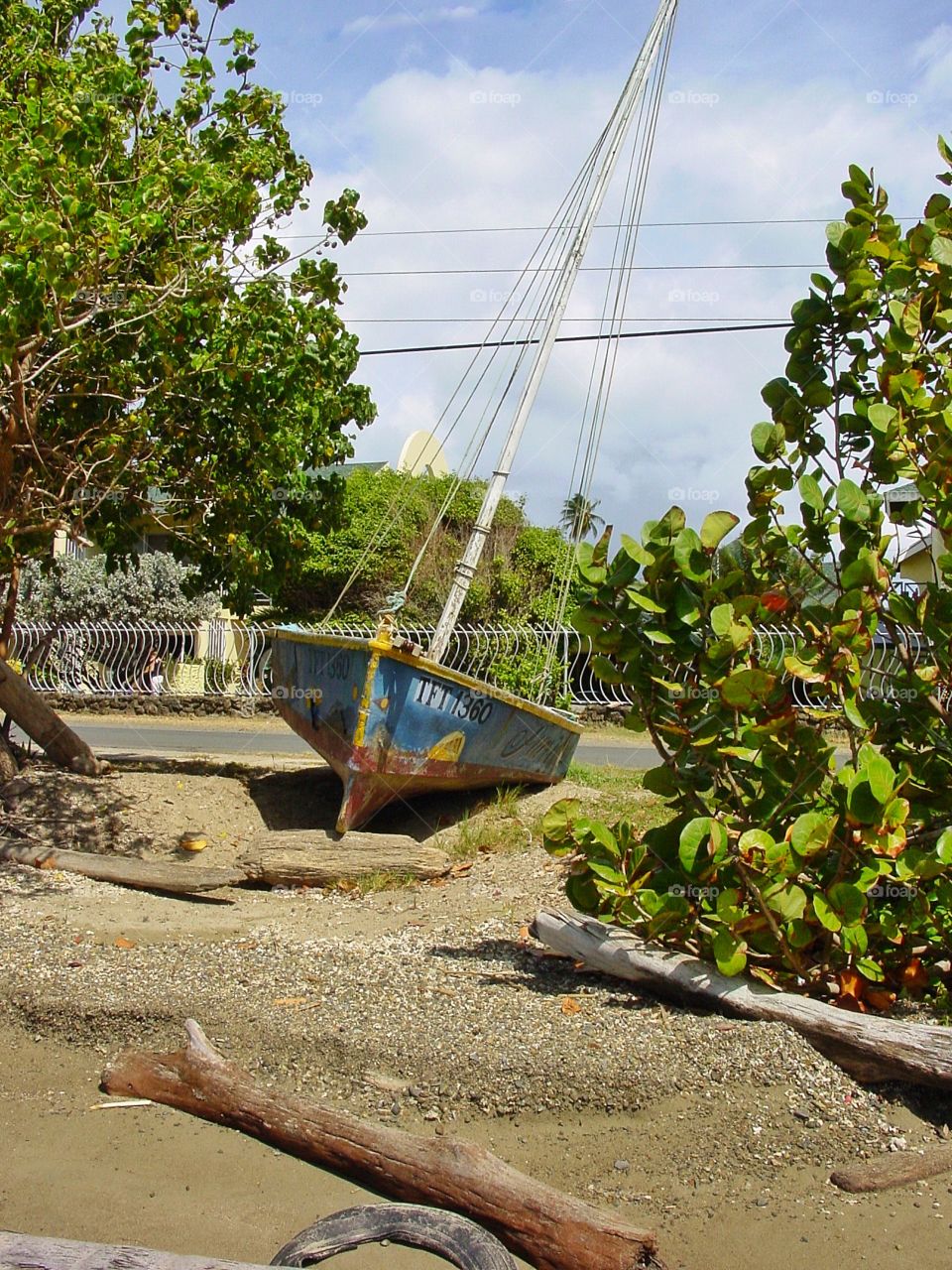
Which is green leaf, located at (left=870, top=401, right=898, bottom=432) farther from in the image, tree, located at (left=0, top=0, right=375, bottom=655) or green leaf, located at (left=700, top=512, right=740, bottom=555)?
tree, located at (left=0, top=0, right=375, bottom=655)

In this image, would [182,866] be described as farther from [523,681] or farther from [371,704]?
[523,681]

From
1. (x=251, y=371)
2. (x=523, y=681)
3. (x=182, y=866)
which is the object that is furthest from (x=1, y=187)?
(x=523, y=681)

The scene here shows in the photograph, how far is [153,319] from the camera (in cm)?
775

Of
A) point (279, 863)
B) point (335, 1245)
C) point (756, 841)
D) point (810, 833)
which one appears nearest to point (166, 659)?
point (279, 863)

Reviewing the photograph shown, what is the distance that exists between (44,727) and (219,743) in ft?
22.3

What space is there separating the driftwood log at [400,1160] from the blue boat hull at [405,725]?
4.36 metres

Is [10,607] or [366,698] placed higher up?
[10,607]

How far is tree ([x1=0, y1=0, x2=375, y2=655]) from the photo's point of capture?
6.39m

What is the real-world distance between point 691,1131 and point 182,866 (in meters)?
4.67

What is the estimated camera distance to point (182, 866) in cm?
791

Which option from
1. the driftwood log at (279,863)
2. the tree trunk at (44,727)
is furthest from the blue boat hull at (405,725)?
the tree trunk at (44,727)

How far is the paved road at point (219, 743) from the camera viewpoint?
1599cm

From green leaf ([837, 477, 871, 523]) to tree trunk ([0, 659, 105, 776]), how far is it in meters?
7.63

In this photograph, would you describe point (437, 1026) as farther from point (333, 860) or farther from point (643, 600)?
point (333, 860)
